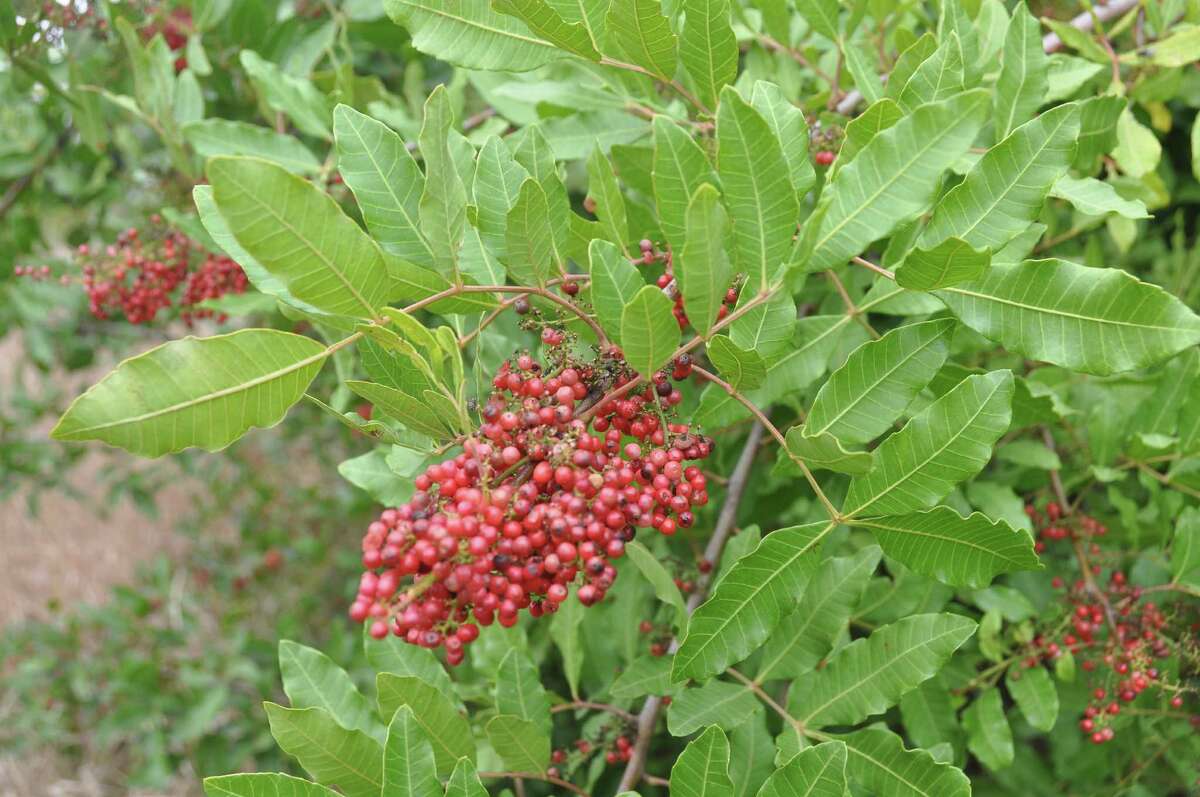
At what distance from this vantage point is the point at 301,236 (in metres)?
0.90

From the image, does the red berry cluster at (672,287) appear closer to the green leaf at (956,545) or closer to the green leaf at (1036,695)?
the green leaf at (956,545)

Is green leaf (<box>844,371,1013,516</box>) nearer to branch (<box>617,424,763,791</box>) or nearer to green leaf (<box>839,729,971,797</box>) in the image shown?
green leaf (<box>839,729,971,797</box>)

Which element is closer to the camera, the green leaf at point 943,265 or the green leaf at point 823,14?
the green leaf at point 943,265

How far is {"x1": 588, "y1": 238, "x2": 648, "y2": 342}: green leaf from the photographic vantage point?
1.03 m

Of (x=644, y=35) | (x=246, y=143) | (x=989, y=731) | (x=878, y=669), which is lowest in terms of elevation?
(x=989, y=731)

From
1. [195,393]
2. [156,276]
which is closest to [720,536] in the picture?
[195,393]

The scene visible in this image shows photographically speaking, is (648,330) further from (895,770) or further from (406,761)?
(895,770)

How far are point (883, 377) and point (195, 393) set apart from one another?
2.57 ft

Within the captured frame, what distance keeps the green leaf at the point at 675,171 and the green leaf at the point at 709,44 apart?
214 millimetres

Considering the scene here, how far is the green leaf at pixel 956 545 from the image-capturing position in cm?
114

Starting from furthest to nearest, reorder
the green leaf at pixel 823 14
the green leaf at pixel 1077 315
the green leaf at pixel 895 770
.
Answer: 1. the green leaf at pixel 823 14
2. the green leaf at pixel 895 770
3. the green leaf at pixel 1077 315

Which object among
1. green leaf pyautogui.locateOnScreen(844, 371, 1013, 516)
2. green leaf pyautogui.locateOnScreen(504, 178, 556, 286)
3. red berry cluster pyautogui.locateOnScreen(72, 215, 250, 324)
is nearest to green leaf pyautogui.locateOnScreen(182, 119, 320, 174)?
red berry cluster pyautogui.locateOnScreen(72, 215, 250, 324)

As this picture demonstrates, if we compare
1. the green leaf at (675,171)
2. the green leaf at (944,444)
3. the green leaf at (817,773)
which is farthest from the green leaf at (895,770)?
the green leaf at (675,171)

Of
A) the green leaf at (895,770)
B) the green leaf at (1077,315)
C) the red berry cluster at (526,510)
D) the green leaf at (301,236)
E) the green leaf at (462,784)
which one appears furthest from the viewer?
the green leaf at (895,770)
